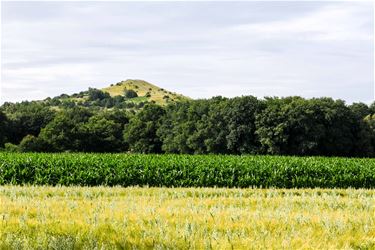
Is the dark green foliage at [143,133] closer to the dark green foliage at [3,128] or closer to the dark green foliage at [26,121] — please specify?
the dark green foliage at [26,121]

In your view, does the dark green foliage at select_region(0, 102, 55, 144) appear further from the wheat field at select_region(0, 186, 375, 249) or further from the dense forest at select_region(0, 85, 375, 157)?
the wheat field at select_region(0, 186, 375, 249)

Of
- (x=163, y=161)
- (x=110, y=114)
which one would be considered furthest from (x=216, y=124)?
(x=163, y=161)

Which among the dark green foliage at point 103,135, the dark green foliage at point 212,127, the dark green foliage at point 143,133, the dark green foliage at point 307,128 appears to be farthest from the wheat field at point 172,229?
the dark green foliage at point 103,135

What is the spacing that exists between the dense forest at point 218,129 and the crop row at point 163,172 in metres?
38.9

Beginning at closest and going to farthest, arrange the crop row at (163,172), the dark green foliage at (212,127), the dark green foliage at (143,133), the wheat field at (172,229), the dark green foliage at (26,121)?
the wheat field at (172,229) < the crop row at (163,172) < the dark green foliage at (212,127) < the dark green foliage at (143,133) < the dark green foliage at (26,121)

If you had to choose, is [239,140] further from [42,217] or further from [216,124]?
[42,217]

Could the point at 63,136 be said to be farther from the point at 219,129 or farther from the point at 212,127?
the point at 219,129

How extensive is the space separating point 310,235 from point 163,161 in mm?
22448

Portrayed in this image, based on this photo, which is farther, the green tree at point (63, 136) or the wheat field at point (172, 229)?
the green tree at point (63, 136)

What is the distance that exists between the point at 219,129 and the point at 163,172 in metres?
52.1

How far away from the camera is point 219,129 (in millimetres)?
79125

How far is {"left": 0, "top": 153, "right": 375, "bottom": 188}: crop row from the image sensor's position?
1053 inches

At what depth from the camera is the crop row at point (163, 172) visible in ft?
87.8

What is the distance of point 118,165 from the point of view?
89.9 feet
